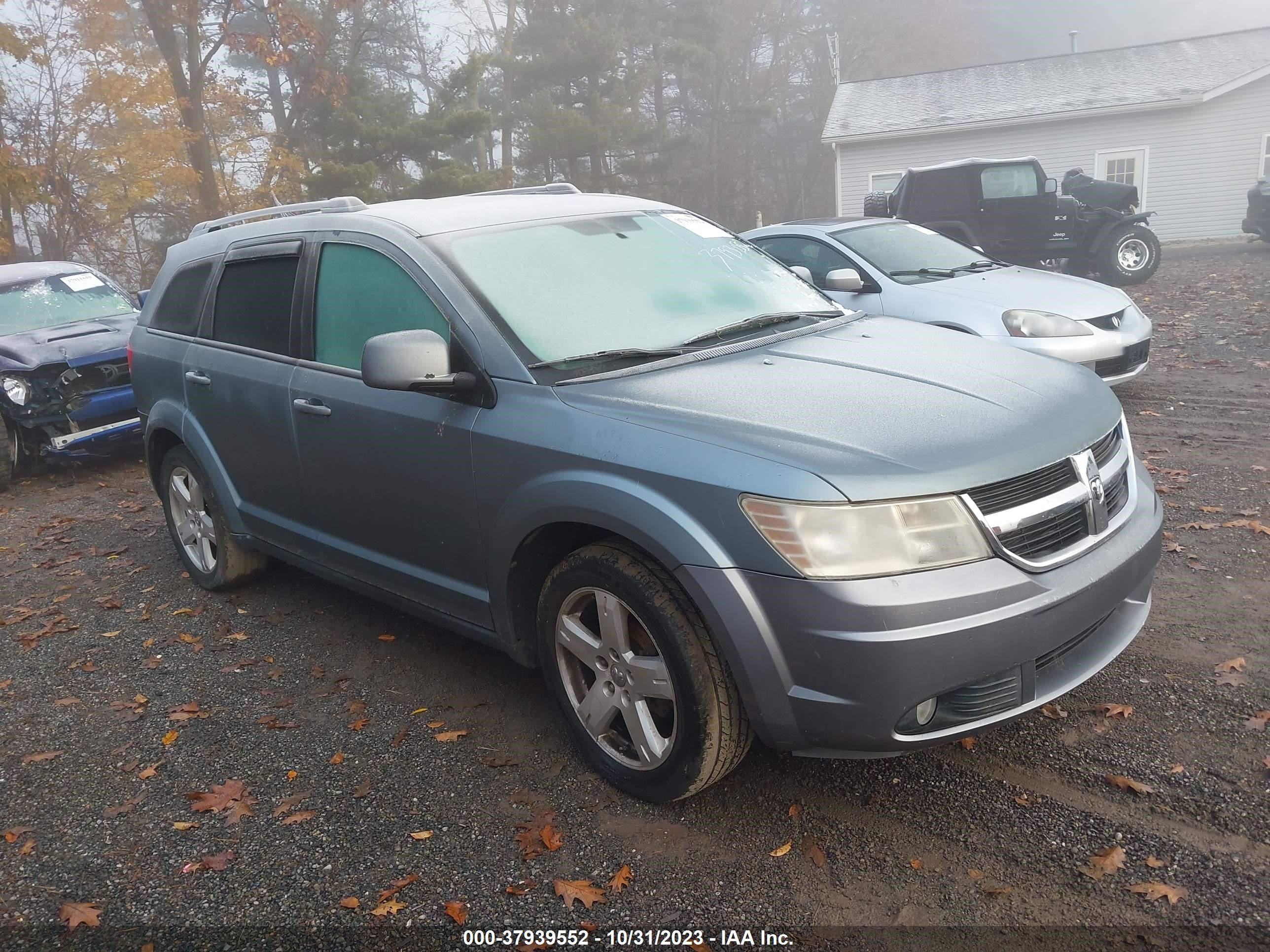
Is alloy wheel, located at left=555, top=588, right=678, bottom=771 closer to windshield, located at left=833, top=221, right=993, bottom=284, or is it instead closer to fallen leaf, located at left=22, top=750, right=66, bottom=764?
fallen leaf, located at left=22, top=750, right=66, bottom=764

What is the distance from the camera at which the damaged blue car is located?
8.52 m

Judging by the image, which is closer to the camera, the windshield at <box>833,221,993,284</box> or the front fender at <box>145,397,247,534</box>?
the front fender at <box>145,397,247,534</box>

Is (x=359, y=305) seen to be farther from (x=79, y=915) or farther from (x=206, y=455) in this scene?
(x=79, y=915)

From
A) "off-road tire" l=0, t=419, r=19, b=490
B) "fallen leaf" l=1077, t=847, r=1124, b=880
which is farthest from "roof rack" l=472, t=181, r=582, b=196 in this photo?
"off-road tire" l=0, t=419, r=19, b=490

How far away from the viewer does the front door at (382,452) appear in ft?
11.5

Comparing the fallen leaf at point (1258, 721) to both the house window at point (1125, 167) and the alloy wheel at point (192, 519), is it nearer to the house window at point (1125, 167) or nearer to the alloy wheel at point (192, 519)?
the alloy wheel at point (192, 519)

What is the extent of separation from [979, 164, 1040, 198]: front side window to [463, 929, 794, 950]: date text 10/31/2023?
50.6 feet

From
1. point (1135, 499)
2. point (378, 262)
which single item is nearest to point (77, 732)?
point (378, 262)

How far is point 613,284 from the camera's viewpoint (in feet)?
12.1

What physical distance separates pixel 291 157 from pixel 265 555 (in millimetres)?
23548

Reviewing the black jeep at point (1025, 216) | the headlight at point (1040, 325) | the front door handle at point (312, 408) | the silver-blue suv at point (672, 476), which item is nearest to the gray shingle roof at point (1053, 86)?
the black jeep at point (1025, 216)

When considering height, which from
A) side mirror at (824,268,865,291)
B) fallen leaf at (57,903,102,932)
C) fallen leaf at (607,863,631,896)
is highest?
side mirror at (824,268,865,291)

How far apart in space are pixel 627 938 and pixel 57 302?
9.63 m

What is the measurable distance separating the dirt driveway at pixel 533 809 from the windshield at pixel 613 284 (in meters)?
1.49
